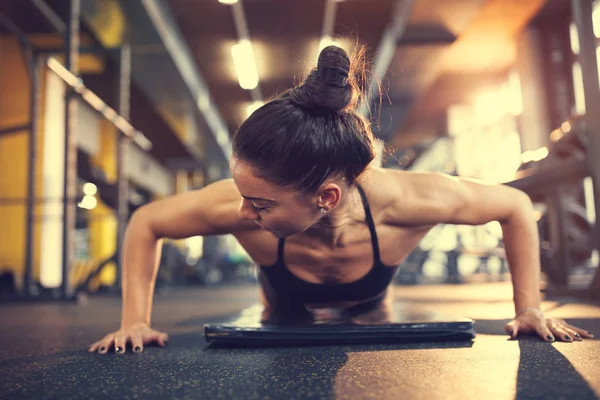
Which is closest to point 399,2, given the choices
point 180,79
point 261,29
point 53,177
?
point 261,29

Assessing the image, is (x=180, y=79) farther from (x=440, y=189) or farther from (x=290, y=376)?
(x=290, y=376)

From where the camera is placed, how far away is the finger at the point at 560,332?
1.15 metres

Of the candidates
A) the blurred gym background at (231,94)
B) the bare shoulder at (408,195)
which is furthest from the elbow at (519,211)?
the blurred gym background at (231,94)

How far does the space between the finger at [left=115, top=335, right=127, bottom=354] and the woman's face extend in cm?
43

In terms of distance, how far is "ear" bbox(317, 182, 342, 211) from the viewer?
1.11m

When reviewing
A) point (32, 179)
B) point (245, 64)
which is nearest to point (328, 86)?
point (32, 179)

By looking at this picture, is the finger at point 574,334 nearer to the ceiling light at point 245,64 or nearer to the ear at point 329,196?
the ear at point 329,196

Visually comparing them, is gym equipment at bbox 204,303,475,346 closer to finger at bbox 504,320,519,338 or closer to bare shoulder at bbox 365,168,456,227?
finger at bbox 504,320,519,338

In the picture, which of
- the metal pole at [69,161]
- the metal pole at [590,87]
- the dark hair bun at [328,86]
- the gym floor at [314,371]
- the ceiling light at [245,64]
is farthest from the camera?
the ceiling light at [245,64]

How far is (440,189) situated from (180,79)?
472cm

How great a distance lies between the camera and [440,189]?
49.4 inches

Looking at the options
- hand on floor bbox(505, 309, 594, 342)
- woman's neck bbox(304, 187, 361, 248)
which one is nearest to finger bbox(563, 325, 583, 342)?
hand on floor bbox(505, 309, 594, 342)

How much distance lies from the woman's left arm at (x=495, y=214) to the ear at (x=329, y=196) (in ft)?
0.71

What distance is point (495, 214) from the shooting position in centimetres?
128
